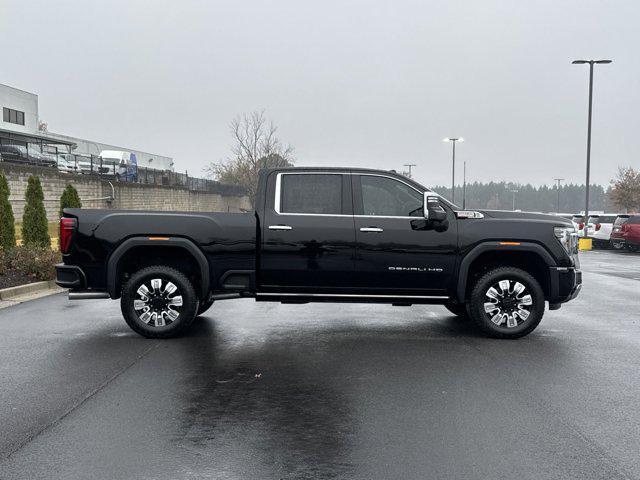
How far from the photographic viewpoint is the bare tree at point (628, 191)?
2879 inches

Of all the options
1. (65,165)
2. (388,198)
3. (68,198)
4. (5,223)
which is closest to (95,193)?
(65,165)

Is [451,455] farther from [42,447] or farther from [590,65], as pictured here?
[590,65]

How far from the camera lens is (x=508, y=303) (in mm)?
7941

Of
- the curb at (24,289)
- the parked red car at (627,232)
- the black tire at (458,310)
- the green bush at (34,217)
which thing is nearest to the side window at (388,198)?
the black tire at (458,310)

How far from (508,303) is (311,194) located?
9.56 feet

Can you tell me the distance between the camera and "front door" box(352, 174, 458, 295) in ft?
25.5

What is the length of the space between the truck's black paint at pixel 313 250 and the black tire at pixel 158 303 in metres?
0.22

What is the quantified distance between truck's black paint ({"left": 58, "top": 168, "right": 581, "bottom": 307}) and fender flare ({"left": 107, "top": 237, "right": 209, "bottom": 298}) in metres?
0.01

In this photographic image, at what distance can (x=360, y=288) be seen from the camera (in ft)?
25.9

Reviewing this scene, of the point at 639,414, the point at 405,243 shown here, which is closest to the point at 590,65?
the point at 405,243

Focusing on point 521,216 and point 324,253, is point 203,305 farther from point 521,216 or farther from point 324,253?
point 521,216

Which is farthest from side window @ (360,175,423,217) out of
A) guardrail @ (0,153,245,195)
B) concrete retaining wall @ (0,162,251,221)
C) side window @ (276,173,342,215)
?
guardrail @ (0,153,245,195)

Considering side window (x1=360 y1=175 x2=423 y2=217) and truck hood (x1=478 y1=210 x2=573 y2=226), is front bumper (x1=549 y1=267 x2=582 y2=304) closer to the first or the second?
truck hood (x1=478 y1=210 x2=573 y2=226)

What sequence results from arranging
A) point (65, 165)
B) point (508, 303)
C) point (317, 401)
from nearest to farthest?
point (317, 401)
point (508, 303)
point (65, 165)
